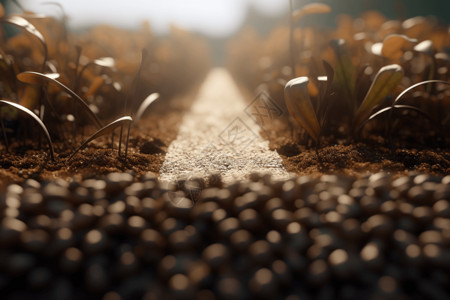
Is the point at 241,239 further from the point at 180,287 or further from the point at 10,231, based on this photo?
the point at 10,231

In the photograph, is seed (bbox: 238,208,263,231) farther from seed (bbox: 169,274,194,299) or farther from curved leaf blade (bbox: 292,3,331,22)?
curved leaf blade (bbox: 292,3,331,22)

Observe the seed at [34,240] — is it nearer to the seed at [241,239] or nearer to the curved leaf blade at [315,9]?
the seed at [241,239]

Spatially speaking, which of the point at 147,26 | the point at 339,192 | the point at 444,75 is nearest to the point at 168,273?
the point at 339,192

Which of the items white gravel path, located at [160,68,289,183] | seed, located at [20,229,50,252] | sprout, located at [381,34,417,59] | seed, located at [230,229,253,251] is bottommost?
white gravel path, located at [160,68,289,183]

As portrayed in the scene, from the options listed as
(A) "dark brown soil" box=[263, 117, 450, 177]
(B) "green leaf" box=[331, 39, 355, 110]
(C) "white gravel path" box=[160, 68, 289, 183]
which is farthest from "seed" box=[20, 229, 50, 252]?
(B) "green leaf" box=[331, 39, 355, 110]

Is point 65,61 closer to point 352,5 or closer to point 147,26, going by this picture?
point 147,26

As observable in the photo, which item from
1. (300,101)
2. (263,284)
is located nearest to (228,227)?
(263,284)
